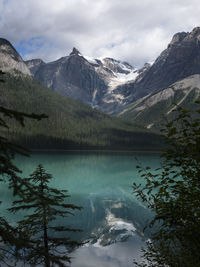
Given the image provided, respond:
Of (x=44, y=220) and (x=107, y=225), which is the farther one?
(x=107, y=225)

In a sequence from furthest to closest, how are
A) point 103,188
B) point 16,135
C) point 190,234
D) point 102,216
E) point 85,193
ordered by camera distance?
point 16,135, point 103,188, point 85,193, point 102,216, point 190,234

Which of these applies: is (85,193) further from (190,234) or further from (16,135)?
(16,135)

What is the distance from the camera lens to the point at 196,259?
5594 mm

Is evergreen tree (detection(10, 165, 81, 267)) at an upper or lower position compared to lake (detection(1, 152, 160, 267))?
upper

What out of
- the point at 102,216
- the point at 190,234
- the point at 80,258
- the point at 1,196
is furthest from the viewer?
the point at 1,196

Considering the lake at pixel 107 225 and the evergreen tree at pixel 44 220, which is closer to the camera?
the evergreen tree at pixel 44 220

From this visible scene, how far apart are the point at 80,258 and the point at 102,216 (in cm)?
1389

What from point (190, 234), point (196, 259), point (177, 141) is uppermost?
point (177, 141)

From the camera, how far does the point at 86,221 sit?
33750mm

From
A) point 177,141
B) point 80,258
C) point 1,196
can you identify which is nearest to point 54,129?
point 1,196

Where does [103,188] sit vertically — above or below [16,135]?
below

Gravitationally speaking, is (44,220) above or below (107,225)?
above

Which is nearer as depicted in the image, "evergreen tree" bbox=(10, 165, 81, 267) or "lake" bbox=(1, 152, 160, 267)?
"evergreen tree" bbox=(10, 165, 81, 267)

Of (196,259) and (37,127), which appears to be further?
(37,127)
